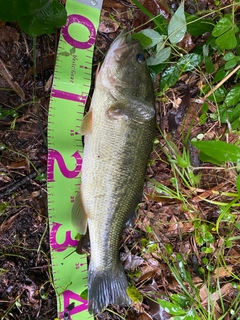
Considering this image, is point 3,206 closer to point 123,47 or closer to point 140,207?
point 140,207

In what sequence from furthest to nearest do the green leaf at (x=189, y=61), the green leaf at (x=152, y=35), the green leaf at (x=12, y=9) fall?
the green leaf at (x=189, y=61) < the green leaf at (x=152, y=35) < the green leaf at (x=12, y=9)

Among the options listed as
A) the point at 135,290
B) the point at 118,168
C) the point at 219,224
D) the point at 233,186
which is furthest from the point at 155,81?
the point at 135,290

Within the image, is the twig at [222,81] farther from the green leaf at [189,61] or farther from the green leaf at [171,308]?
the green leaf at [171,308]

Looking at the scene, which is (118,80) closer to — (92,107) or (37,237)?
(92,107)

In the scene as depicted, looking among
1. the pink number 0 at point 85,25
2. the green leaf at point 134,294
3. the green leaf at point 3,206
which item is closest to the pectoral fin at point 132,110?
the pink number 0 at point 85,25

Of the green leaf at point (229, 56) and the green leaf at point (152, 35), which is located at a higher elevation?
the green leaf at point (152, 35)

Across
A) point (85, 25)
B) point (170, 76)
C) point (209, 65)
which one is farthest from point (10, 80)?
point (209, 65)

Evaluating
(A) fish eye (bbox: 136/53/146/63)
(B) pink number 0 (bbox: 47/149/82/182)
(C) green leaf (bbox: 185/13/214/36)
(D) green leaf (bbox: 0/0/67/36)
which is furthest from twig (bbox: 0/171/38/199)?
(C) green leaf (bbox: 185/13/214/36)

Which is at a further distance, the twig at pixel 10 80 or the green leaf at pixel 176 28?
the twig at pixel 10 80
